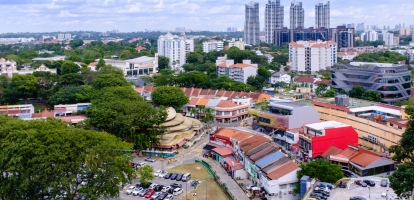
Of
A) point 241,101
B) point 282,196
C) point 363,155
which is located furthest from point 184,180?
point 241,101

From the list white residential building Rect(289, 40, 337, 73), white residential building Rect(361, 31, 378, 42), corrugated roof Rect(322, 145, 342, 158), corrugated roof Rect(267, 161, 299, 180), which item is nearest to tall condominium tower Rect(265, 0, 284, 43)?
white residential building Rect(361, 31, 378, 42)

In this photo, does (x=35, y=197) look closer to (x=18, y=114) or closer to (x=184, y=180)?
(x=184, y=180)

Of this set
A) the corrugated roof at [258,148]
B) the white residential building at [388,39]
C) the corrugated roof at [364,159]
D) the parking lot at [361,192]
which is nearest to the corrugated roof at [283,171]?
the parking lot at [361,192]

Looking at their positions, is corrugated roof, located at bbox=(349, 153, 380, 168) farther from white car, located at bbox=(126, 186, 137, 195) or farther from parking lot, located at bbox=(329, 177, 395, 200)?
white car, located at bbox=(126, 186, 137, 195)

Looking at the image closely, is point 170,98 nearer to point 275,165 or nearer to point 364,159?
point 275,165

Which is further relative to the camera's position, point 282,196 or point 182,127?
point 182,127

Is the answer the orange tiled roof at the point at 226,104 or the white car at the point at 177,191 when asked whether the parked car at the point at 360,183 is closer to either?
the white car at the point at 177,191
